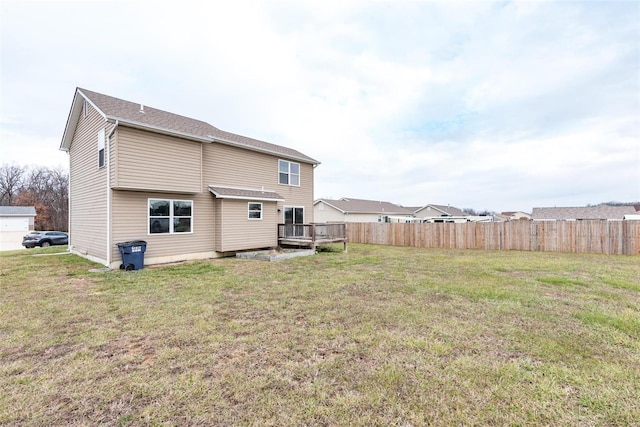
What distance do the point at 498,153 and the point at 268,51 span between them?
2162 cm

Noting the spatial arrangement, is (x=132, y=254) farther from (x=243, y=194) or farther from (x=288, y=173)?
(x=288, y=173)

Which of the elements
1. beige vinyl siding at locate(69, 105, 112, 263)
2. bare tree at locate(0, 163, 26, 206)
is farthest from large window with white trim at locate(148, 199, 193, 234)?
bare tree at locate(0, 163, 26, 206)

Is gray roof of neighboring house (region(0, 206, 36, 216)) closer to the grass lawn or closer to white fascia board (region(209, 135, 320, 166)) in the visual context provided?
white fascia board (region(209, 135, 320, 166))

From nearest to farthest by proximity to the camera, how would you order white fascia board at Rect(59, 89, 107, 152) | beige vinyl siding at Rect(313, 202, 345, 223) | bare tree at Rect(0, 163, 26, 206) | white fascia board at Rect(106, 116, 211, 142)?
white fascia board at Rect(106, 116, 211, 142), white fascia board at Rect(59, 89, 107, 152), beige vinyl siding at Rect(313, 202, 345, 223), bare tree at Rect(0, 163, 26, 206)

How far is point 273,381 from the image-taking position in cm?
280

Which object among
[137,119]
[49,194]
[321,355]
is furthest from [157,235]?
[49,194]

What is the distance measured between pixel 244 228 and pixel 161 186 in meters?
3.74

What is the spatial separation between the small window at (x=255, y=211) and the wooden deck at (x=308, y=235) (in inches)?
60.2

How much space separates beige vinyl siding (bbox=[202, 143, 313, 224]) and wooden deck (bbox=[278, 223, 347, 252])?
2.48ft

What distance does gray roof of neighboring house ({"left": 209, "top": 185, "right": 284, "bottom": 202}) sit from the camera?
11255 mm

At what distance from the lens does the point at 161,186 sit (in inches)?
376

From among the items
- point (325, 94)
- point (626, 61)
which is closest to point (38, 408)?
point (325, 94)

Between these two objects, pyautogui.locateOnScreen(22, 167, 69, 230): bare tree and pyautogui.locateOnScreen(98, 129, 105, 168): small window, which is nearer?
pyautogui.locateOnScreen(98, 129, 105, 168): small window

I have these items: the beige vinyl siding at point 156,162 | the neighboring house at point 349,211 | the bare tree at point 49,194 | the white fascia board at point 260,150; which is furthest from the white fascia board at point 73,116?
the bare tree at point 49,194
